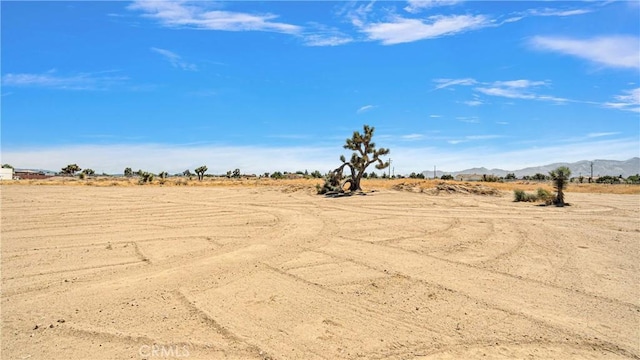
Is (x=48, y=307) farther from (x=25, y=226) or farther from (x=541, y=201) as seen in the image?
(x=541, y=201)

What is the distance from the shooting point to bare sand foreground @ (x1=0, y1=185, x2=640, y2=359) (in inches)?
190

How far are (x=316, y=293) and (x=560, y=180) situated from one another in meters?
22.1

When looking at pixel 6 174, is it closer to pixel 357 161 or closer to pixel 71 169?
pixel 71 169

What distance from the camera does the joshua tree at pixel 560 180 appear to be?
2262cm

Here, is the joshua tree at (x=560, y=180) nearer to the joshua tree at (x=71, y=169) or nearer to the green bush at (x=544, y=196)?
the green bush at (x=544, y=196)

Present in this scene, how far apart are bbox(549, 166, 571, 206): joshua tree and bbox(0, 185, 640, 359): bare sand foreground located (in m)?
10.2

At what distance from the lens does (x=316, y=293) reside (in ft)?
22.0

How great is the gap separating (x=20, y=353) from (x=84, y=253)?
5342 mm

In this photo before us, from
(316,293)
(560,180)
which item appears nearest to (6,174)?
(316,293)

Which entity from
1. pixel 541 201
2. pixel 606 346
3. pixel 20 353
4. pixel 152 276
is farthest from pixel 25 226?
pixel 541 201

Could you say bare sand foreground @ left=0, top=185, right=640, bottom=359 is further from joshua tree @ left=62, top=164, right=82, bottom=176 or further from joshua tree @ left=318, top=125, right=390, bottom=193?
joshua tree @ left=62, top=164, right=82, bottom=176

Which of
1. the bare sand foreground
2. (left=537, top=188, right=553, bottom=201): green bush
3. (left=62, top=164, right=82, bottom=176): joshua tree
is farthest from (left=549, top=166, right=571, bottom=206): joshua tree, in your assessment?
(left=62, top=164, right=82, bottom=176): joshua tree

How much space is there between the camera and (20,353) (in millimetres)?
4516

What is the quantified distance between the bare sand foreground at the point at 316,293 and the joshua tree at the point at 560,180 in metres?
10.2
